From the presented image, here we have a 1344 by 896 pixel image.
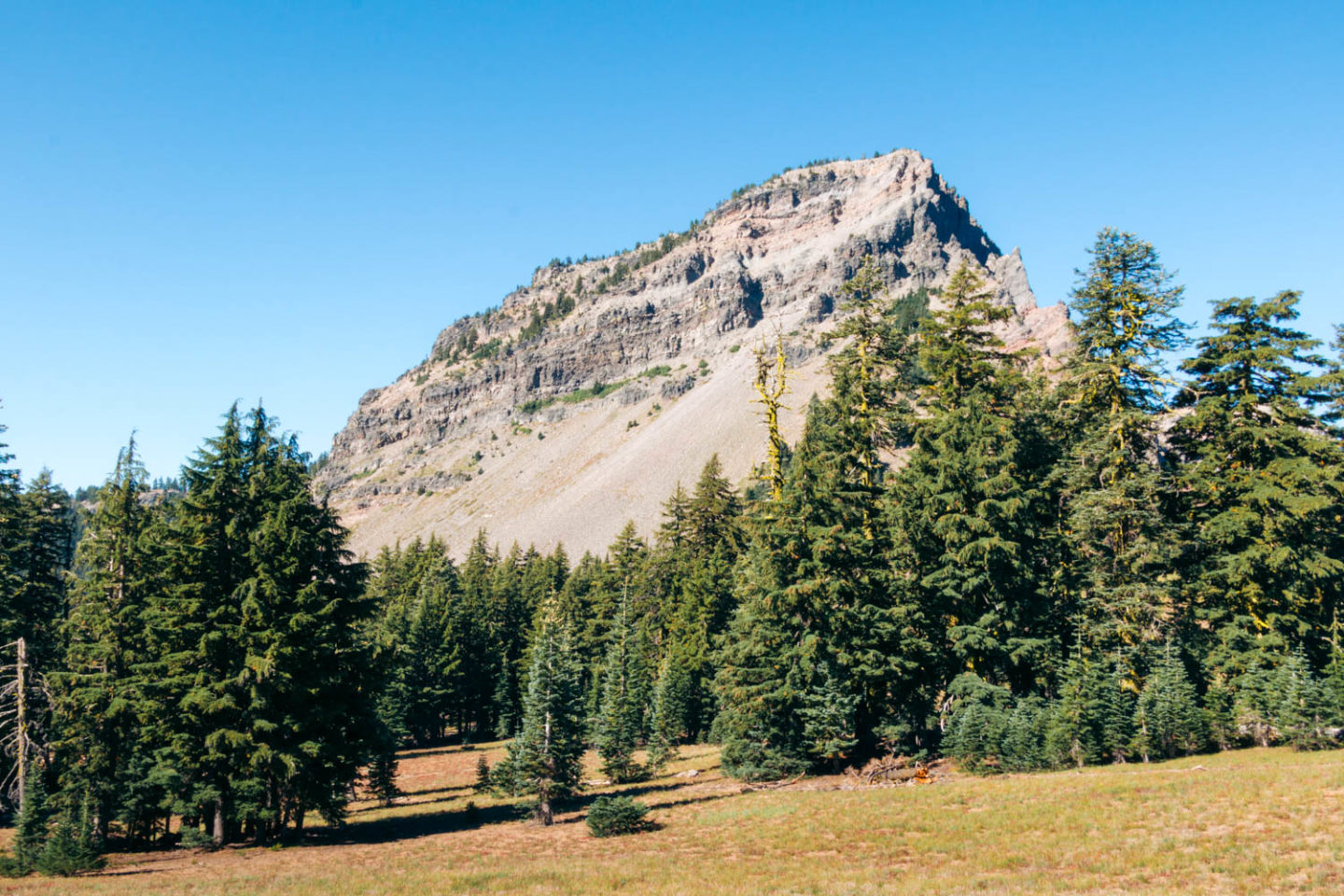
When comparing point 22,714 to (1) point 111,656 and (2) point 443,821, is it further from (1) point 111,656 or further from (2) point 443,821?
(2) point 443,821

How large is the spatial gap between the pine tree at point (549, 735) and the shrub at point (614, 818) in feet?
11.3

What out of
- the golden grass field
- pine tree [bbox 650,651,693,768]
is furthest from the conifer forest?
pine tree [bbox 650,651,693,768]

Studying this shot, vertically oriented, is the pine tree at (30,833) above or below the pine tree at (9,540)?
below

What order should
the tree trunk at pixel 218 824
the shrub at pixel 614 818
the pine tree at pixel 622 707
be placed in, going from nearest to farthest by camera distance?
1. the shrub at pixel 614 818
2. the tree trunk at pixel 218 824
3. the pine tree at pixel 622 707

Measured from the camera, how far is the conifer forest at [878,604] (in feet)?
80.8

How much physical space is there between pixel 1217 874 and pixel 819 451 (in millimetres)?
21883

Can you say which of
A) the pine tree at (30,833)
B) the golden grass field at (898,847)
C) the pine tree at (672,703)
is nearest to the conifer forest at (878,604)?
the pine tree at (30,833)

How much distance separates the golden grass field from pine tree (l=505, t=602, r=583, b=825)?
4.39 feet

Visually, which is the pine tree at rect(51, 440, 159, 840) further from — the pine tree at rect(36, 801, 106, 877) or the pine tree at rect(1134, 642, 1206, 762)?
the pine tree at rect(1134, 642, 1206, 762)

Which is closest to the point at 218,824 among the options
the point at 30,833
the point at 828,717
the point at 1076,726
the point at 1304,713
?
the point at 30,833

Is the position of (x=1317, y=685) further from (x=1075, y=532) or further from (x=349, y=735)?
(x=349, y=735)

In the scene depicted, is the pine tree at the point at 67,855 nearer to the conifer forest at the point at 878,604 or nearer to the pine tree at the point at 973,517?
the conifer forest at the point at 878,604

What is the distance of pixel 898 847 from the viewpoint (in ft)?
58.5

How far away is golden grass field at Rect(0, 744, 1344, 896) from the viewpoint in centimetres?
1426
